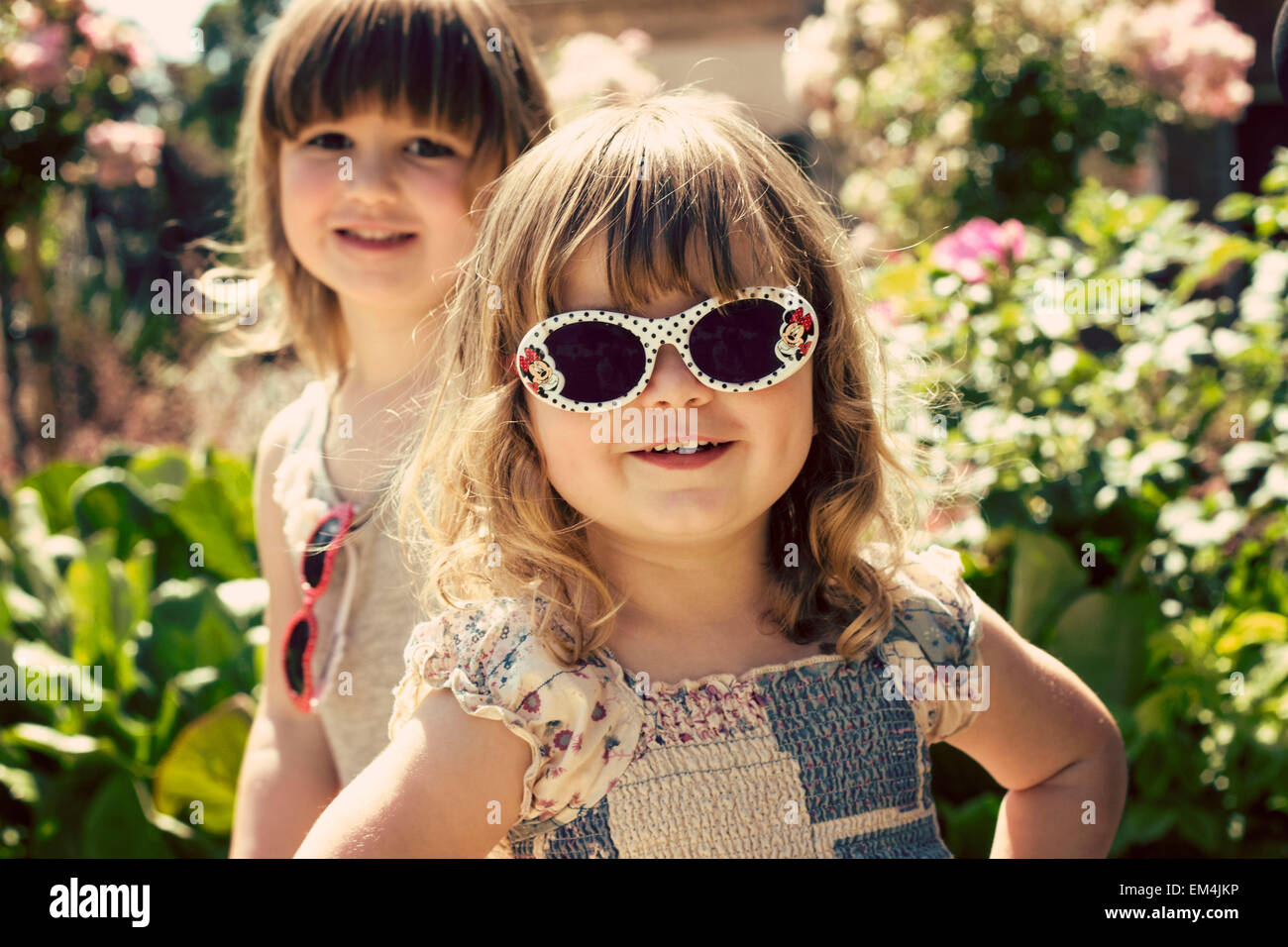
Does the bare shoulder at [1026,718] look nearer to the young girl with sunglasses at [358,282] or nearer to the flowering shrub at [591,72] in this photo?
the young girl with sunglasses at [358,282]

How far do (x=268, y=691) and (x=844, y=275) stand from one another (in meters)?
1.03

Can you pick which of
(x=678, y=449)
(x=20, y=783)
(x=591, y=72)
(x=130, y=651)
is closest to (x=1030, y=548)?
(x=678, y=449)

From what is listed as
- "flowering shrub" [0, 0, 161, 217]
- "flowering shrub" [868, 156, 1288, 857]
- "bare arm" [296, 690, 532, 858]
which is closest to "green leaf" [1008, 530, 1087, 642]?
"flowering shrub" [868, 156, 1288, 857]

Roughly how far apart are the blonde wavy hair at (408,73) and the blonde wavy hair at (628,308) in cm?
41

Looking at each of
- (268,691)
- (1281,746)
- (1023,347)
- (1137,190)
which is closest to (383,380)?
(268,691)

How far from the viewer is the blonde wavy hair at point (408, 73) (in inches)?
63.4

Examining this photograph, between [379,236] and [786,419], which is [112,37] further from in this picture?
[786,419]

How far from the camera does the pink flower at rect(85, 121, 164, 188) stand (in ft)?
17.5

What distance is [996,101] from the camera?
16.9 feet

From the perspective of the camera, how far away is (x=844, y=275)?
1334 mm

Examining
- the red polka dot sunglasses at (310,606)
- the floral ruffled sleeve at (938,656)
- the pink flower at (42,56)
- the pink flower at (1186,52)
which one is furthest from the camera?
the pink flower at (42,56)

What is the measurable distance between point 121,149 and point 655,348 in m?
5.06

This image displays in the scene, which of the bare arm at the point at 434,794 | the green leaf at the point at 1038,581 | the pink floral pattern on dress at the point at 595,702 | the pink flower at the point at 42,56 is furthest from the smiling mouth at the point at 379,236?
the pink flower at the point at 42,56
